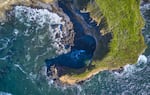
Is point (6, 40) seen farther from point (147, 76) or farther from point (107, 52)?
point (147, 76)

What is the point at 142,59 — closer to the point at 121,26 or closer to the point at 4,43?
the point at 121,26

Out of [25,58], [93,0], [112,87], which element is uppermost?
[93,0]

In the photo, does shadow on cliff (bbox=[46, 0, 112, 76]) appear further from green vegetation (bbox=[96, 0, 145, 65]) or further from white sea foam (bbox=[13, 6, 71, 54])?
white sea foam (bbox=[13, 6, 71, 54])

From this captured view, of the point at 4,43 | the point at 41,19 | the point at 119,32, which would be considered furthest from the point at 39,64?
the point at 119,32

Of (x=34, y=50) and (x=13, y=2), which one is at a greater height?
(x=13, y=2)

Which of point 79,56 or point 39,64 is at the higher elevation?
point 79,56

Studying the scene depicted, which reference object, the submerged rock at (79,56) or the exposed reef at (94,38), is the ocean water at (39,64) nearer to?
the submerged rock at (79,56)

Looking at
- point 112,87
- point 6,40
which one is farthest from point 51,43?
point 112,87
